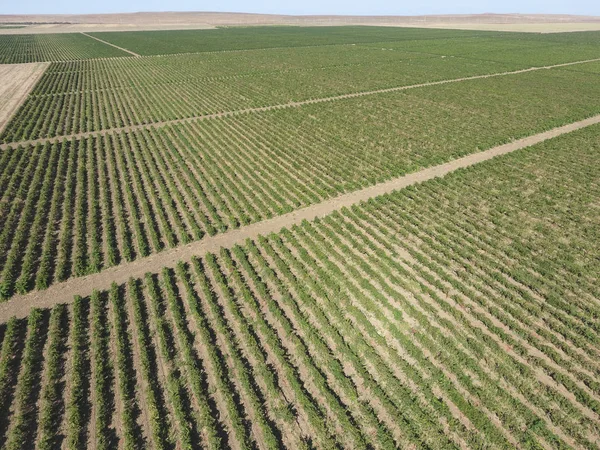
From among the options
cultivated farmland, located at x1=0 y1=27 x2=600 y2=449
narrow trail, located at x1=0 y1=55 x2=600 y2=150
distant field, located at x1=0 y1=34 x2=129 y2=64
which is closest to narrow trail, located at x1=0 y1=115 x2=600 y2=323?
cultivated farmland, located at x1=0 y1=27 x2=600 y2=449

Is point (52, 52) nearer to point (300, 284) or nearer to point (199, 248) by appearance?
point (199, 248)

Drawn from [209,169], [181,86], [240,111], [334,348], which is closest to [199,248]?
[334,348]

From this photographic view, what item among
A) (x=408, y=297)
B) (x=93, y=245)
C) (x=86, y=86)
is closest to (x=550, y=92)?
(x=408, y=297)

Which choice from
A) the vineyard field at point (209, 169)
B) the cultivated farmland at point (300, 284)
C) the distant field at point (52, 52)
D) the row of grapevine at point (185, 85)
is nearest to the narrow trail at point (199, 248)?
the cultivated farmland at point (300, 284)

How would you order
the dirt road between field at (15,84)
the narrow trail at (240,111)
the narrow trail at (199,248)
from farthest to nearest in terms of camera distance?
1. the dirt road between field at (15,84)
2. the narrow trail at (240,111)
3. the narrow trail at (199,248)

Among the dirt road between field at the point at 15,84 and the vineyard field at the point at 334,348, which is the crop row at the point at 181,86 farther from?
the vineyard field at the point at 334,348

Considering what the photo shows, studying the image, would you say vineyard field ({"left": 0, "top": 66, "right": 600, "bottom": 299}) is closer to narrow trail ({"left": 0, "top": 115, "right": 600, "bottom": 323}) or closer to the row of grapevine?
narrow trail ({"left": 0, "top": 115, "right": 600, "bottom": 323})
